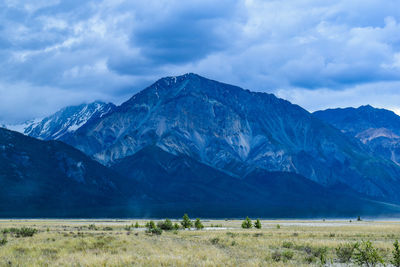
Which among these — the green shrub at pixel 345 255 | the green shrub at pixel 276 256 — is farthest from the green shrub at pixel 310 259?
the green shrub at pixel 345 255

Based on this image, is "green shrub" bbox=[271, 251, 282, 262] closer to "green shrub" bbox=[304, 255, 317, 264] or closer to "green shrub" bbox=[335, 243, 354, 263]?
"green shrub" bbox=[304, 255, 317, 264]

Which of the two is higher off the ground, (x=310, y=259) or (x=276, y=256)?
(x=276, y=256)

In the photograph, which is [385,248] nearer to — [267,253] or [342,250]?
[342,250]

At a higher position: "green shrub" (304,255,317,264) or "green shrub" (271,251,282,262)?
"green shrub" (271,251,282,262)

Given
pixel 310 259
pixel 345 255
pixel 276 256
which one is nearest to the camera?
pixel 310 259

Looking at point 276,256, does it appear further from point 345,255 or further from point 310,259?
point 345,255

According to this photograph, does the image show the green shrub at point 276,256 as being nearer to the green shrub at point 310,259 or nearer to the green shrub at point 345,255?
the green shrub at point 310,259

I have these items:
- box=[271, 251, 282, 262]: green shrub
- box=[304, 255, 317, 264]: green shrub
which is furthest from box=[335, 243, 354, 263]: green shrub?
box=[271, 251, 282, 262]: green shrub

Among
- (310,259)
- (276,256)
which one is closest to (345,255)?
(310,259)

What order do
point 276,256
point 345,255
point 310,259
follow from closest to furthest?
point 310,259 → point 276,256 → point 345,255

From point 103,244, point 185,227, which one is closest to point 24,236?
point 103,244

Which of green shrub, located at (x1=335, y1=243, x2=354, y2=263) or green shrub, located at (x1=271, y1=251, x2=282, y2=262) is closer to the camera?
green shrub, located at (x1=271, y1=251, x2=282, y2=262)

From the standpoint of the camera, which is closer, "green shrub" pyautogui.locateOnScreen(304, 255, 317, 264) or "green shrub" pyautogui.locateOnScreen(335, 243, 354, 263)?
"green shrub" pyautogui.locateOnScreen(304, 255, 317, 264)

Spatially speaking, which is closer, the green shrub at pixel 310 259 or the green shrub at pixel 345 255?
the green shrub at pixel 310 259
